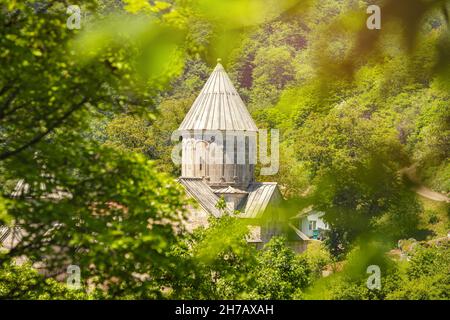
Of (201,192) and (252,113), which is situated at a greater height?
(201,192)

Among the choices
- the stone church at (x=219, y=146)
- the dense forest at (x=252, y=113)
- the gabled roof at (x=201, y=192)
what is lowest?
the dense forest at (x=252, y=113)

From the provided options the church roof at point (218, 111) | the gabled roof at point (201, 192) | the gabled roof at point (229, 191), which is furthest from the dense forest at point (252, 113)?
the church roof at point (218, 111)

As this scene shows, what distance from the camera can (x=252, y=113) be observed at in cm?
328

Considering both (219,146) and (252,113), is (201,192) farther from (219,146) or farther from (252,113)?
(252,113)

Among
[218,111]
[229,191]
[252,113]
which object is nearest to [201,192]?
[229,191]

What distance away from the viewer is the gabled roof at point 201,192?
31.3 m

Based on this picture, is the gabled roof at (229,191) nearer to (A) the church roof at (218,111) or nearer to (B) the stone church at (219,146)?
(B) the stone church at (219,146)

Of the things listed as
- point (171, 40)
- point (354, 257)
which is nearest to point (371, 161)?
point (354, 257)

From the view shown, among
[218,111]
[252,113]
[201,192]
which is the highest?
[218,111]

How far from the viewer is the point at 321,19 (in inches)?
81.7

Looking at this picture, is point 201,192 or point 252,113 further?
point 201,192

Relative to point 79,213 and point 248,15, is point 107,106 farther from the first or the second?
point 248,15

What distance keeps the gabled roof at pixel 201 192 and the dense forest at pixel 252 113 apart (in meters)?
16.3

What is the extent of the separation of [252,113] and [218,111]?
32453mm
